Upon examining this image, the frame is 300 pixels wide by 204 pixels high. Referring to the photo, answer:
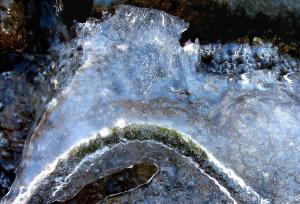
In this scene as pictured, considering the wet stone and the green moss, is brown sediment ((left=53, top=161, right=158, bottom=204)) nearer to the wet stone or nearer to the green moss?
the wet stone

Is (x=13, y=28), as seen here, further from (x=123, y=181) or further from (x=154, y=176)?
(x=154, y=176)

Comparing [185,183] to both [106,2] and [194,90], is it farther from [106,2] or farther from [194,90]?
[106,2]

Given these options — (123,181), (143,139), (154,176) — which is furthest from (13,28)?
(154,176)

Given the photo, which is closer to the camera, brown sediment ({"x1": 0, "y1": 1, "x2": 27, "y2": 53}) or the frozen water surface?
the frozen water surface

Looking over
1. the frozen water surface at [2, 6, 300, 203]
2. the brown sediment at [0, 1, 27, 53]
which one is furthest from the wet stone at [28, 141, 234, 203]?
the brown sediment at [0, 1, 27, 53]

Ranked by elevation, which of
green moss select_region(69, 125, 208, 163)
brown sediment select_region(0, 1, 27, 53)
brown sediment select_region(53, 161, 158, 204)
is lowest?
brown sediment select_region(53, 161, 158, 204)

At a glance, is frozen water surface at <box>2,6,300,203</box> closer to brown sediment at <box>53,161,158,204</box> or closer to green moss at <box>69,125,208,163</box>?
green moss at <box>69,125,208,163</box>

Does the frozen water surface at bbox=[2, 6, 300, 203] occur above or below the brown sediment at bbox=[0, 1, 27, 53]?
below

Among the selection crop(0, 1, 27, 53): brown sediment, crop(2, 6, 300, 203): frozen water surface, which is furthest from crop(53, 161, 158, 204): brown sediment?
crop(0, 1, 27, 53): brown sediment
